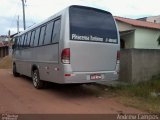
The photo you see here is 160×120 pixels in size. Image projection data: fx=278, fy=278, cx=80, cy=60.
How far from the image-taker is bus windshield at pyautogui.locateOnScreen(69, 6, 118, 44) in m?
8.88

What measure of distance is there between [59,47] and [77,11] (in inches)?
53.4

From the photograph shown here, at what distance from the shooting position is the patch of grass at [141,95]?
25.5 feet

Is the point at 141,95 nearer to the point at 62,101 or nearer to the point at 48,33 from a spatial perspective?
the point at 62,101

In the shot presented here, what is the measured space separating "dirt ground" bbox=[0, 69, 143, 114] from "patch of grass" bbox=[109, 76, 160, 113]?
35cm

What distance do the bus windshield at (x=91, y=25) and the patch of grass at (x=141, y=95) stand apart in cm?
180

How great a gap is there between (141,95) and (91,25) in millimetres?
2831

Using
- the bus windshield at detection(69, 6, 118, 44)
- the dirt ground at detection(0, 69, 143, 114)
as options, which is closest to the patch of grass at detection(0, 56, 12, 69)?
the dirt ground at detection(0, 69, 143, 114)

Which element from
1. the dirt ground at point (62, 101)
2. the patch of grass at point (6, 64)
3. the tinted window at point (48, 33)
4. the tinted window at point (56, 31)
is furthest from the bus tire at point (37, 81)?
the patch of grass at point (6, 64)

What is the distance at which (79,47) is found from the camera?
8742 mm

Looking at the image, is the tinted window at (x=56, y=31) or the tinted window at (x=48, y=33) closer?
the tinted window at (x=56, y=31)

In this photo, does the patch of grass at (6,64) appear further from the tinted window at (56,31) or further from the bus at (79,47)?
the tinted window at (56,31)

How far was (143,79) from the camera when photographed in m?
11.8

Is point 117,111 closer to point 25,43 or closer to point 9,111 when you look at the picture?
point 9,111

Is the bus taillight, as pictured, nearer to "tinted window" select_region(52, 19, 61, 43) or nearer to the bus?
the bus
